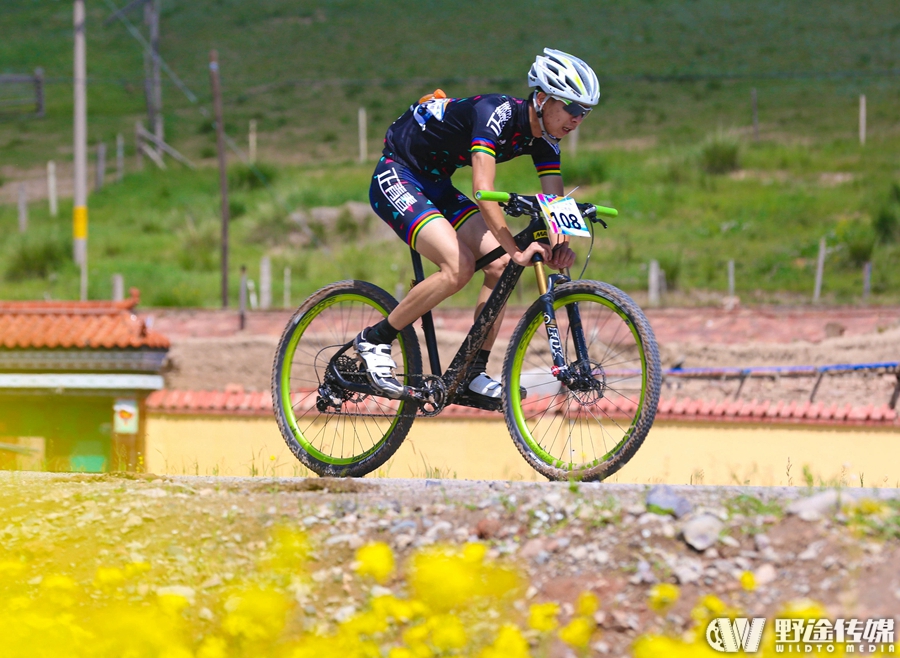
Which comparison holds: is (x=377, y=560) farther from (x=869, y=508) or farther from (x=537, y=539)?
(x=869, y=508)

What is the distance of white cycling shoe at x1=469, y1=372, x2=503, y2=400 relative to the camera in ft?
17.3

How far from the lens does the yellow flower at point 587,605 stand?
10.7 ft

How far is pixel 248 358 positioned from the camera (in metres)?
19.6

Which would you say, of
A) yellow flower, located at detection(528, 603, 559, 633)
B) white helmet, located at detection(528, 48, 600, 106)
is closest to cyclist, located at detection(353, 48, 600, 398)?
white helmet, located at detection(528, 48, 600, 106)

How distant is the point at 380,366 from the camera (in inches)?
214

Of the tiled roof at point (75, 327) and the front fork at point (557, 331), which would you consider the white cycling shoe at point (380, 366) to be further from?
the tiled roof at point (75, 327)

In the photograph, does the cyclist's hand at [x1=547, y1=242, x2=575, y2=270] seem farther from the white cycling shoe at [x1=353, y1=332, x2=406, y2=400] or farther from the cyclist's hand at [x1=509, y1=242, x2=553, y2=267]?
the white cycling shoe at [x1=353, y1=332, x2=406, y2=400]

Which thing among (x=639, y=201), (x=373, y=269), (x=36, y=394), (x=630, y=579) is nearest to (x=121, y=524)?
(x=630, y=579)

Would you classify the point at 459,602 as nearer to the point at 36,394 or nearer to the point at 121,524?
the point at 121,524

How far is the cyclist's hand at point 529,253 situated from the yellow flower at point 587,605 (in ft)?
6.13

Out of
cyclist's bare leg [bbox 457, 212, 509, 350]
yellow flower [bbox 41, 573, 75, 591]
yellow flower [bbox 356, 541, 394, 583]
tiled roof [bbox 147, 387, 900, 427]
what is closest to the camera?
yellow flower [bbox 356, 541, 394, 583]

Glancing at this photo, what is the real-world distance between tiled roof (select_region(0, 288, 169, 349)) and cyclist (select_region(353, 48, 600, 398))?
1084 centimetres

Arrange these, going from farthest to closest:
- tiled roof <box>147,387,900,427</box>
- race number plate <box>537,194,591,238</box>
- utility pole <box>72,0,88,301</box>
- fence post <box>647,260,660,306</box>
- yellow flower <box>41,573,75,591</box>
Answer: utility pole <box>72,0,88,301</box> → fence post <box>647,260,660,306</box> → tiled roof <box>147,387,900,427</box> → race number plate <box>537,194,591,238</box> → yellow flower <box>41,573,75,591</box>

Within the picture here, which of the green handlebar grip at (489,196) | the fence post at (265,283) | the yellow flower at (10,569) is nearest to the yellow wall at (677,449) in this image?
the green handlebar grip at (489,196)
